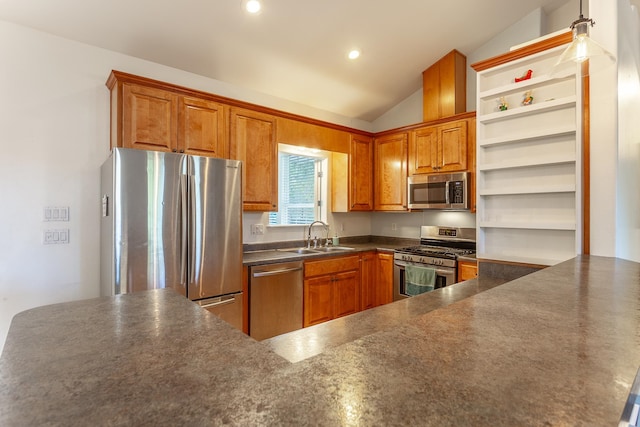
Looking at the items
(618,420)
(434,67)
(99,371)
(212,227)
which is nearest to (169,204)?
(212,227)

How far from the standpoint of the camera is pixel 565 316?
0.82 meters

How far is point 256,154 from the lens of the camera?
3.22 m

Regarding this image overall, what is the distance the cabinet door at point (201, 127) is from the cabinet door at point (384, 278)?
2.19 meters

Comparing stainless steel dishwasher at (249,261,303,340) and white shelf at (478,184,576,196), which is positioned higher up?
white shelf at (478,184,576,196)

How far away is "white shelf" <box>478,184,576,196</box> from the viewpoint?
1969mm

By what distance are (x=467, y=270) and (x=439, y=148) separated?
142cm

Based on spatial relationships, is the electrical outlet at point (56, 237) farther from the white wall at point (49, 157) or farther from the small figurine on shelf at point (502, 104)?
the small figurine on shelf at point (502, 104)

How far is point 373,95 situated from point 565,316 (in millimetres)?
3820

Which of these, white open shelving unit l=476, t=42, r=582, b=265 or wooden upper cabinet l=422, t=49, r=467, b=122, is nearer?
white open shelving unit l=476, t=42, r=582, b=265

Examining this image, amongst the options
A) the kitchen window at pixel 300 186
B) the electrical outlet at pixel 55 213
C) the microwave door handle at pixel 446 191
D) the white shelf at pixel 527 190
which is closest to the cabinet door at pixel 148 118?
the electrical outlet at pixel 55 213

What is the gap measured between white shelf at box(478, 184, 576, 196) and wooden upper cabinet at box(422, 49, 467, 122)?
1676mm

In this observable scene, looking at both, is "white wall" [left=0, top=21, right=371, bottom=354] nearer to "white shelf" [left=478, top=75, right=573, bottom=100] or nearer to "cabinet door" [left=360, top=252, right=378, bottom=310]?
"cabinet door" [left=360, top=252, right=378, bottom=310]

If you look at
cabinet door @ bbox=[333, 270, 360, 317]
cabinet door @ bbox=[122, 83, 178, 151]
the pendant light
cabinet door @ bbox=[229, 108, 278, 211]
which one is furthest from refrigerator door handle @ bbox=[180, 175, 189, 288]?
the pendant light

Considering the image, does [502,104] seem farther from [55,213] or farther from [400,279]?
[55,213]
